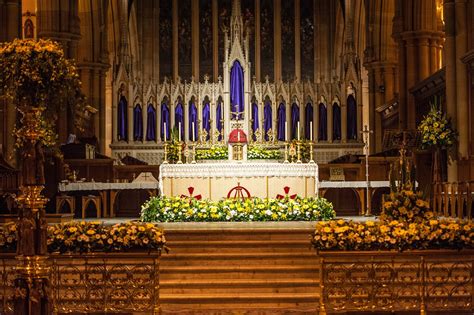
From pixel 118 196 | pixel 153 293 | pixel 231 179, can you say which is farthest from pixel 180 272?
pixel 118 196

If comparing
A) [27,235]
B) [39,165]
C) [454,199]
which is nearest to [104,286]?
[27,235]

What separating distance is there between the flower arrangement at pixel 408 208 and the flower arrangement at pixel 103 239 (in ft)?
10.1

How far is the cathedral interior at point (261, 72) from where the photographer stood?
2006 cm

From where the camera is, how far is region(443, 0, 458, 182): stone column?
19.1 meters

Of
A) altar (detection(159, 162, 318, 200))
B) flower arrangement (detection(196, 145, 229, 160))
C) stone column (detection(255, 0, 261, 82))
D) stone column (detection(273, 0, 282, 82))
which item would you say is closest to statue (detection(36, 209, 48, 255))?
altar (detection(159, 162, 318, 200))

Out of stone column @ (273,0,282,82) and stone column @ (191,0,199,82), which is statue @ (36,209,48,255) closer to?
stone column @ (273,0,282,82)

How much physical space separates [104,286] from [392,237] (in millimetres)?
3226

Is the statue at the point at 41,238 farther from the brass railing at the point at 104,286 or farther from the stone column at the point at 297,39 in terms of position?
the stone column at the point at 297,39

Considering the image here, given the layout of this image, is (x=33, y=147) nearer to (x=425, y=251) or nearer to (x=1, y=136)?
(x=425, y=251)

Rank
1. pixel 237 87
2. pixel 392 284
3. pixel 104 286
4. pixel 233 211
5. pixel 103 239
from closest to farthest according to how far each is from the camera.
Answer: pixel 104 286, pixel 392 284, pixel 103 239, pixel 233 211, pixel 237 87

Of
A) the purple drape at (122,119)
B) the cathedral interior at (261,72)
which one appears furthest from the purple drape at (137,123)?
the purple drape at (122,119)

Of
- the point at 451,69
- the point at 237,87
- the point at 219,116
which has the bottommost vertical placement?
the point at 219,116

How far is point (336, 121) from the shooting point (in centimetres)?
3170

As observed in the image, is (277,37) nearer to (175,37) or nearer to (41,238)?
(175,37)
